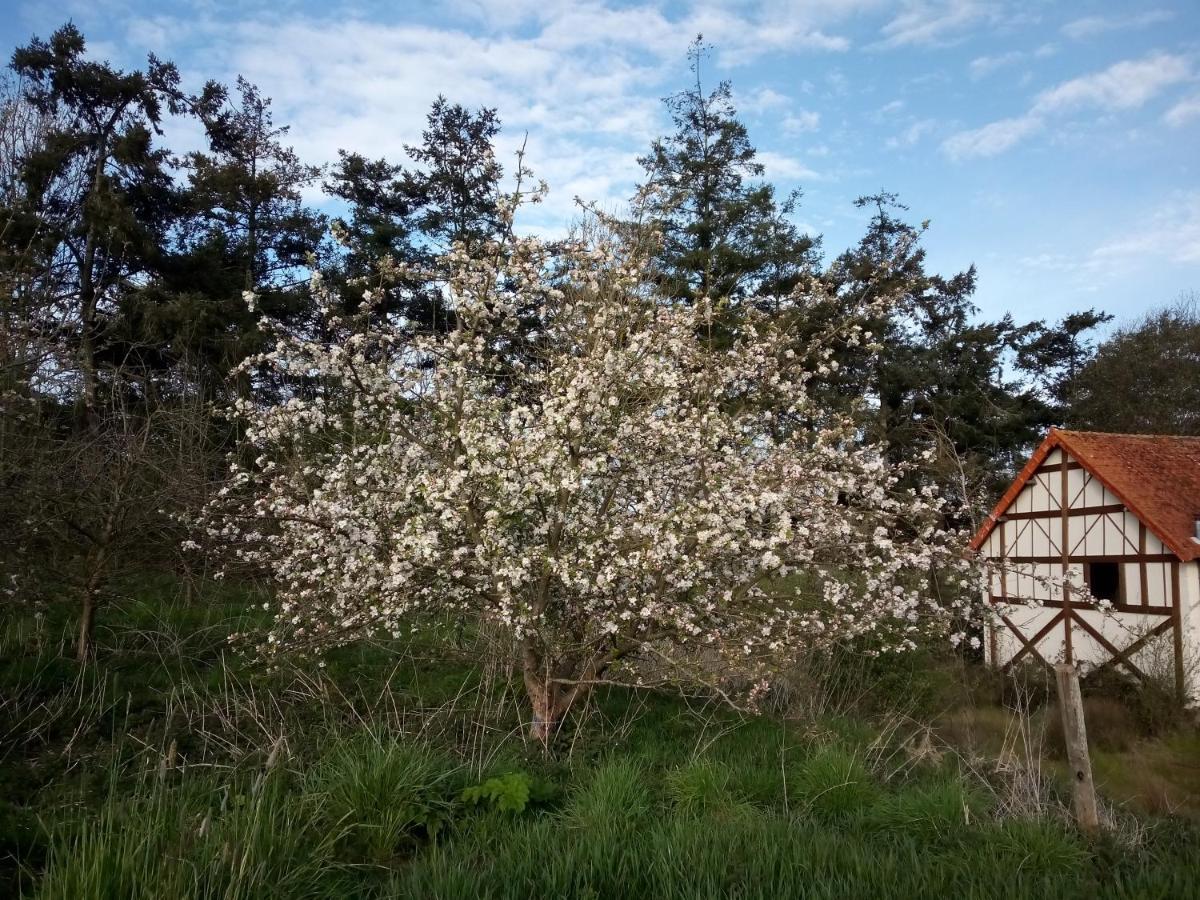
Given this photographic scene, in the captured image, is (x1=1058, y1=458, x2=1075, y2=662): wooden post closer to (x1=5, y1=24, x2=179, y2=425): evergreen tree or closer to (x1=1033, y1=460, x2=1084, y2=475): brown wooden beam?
(x1=1033, y1=460, x2=1084, y2=475): brown wooden beam

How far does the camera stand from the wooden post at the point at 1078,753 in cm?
438

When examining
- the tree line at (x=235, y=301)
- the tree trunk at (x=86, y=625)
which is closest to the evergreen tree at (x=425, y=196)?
the tree line at (x=235, y=301)

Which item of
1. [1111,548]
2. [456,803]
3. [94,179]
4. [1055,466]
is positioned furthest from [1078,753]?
[94,179]

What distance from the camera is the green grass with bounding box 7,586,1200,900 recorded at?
348 cm

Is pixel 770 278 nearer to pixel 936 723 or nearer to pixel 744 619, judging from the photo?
pixel 936 723

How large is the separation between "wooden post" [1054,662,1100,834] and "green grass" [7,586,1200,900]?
154 mm

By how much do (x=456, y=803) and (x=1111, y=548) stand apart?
1559 centimetres

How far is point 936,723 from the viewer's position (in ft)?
31.6

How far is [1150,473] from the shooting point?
1585 centimetres

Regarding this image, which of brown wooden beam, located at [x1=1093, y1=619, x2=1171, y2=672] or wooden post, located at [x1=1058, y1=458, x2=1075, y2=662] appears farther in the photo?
wooden post, located at [x1=1058, y1=458, x2=1075, y2=662]

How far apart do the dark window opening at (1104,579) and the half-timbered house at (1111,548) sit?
0.02 metres

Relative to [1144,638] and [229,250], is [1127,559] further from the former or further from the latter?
[229,250]

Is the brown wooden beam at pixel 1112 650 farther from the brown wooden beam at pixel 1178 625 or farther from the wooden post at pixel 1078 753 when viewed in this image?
the wooden post at pixel 1078 753

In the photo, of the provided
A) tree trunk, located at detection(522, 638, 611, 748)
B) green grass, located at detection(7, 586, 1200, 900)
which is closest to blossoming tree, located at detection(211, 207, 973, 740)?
tree trunk, located at detection(522, 638, 611, 748)
